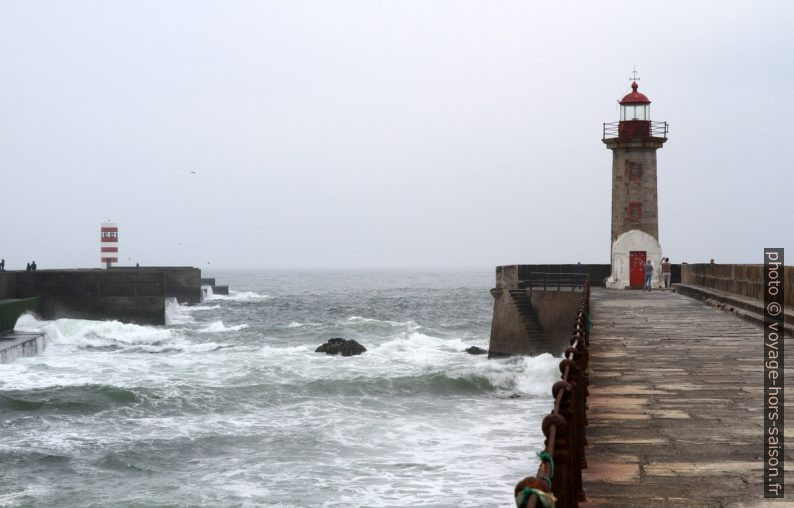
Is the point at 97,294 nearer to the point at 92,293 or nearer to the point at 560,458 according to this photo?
the point at 92,293

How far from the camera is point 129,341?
97.3 feet

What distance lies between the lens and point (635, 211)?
30906 millimetres

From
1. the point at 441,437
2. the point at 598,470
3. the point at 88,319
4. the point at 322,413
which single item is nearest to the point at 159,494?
the point at 441,437

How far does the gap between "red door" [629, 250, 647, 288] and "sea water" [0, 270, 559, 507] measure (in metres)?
6.71

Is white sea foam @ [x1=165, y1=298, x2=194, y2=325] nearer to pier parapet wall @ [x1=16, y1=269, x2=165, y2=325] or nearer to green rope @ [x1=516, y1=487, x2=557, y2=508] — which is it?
pier parapet wall @ [x1=16, y1=269, x2=165, y2=325]

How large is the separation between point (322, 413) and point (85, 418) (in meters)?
4.32

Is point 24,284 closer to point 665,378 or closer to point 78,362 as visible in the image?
point 78,362

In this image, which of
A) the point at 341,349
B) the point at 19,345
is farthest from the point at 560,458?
the point at 341,349

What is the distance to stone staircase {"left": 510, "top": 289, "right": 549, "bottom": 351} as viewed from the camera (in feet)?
83.6

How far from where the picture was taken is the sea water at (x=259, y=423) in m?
10.8

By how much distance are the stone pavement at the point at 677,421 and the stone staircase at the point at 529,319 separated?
13067mm

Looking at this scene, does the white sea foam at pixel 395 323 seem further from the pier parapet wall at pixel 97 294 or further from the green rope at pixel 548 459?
the green rope at pixel 548 459

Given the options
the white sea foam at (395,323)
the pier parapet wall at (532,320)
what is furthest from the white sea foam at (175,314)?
the pier parapet wall at (532,320)

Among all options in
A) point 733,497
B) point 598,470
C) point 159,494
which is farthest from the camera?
point 159,494
